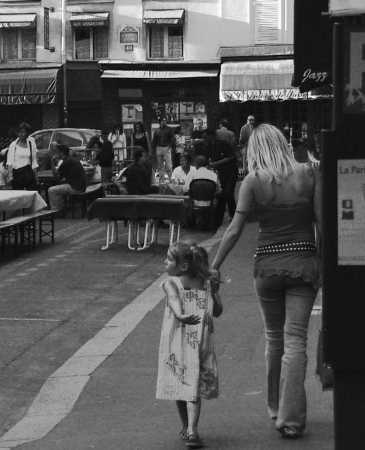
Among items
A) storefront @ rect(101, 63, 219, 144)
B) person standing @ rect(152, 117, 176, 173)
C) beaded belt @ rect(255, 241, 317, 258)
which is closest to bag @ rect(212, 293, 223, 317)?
beaded belt @ rect(255, 241, 317, 258)

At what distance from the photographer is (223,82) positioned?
134ft

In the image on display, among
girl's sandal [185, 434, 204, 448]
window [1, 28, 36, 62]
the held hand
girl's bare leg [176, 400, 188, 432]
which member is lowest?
girl's sandal [185, 434, 204, 448]

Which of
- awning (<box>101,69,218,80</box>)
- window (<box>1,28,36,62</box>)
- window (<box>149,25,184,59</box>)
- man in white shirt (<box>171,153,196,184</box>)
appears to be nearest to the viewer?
man in white shirt (<box>171,153,196,184</box>)

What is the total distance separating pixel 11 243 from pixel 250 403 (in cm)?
1221

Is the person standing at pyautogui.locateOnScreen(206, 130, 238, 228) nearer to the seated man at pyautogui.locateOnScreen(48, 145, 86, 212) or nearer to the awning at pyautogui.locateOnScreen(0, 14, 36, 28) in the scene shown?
the seated man at pyautogui.locateOnScreen(48, 145, 86, 212)

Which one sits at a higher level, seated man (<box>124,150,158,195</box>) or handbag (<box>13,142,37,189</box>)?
seated man (<box>124,150,158,195</box>)

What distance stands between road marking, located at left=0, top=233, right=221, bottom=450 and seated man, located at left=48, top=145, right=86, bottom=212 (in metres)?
10.1

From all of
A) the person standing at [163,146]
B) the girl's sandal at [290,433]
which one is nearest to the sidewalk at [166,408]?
the girl's sandal at [290,433]

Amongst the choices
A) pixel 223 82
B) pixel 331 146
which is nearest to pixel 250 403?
pixel 331 146

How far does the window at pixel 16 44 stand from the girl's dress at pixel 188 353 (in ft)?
124

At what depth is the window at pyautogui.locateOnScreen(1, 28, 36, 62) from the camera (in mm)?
44188

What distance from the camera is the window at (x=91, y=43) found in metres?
43.4

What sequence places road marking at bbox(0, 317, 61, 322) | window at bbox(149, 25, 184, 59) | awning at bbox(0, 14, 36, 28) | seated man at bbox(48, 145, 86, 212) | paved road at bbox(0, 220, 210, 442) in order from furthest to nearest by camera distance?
1. awning at bbox(0, 14, 36, 28)
2. window at bbox(149, 25, 184, 59)
3. seated man at bbox(48, 145, 86, 212)
4. road marking at bbox(0, 317, 61, 322)
5. paved road at bbox(0, 220, 210, 442)

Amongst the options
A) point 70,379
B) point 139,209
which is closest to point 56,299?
point 139,209
